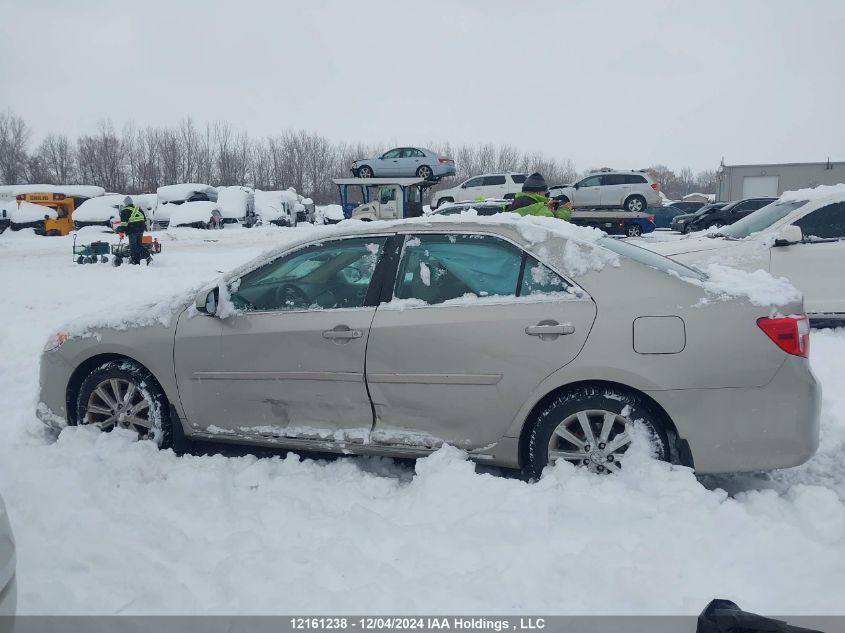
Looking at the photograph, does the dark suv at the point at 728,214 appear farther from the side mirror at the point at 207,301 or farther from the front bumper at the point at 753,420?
the side mirror at the point at 207,301

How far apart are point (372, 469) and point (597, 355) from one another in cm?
158

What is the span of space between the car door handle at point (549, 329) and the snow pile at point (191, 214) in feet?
94.8

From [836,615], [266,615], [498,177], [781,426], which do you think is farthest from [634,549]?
[498,177]

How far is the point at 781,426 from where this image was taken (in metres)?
3.25

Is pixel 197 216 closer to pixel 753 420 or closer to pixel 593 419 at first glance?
pixel 593 419

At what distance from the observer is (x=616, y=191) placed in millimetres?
24188

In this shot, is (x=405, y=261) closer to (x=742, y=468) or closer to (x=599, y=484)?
(x=599, y=484)

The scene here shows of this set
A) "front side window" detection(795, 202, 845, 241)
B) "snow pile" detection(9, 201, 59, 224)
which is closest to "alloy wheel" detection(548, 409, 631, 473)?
"front side window" detection(795, 202, 845, 241)

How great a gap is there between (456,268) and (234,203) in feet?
99.8

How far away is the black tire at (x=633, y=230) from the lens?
22.2 m

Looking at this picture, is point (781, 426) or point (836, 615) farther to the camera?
point (781, 426)

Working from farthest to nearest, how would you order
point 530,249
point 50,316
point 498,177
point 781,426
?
point 498,177
point 50,316
point 530,249
point 781,426

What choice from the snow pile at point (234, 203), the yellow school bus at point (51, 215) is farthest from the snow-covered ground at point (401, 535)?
the yellow school bus at point (51, 215)

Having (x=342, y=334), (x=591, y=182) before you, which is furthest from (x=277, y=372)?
(x=591, y=182)
